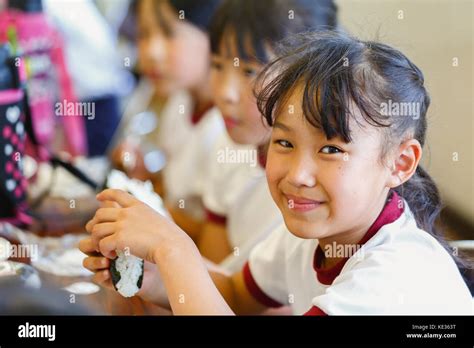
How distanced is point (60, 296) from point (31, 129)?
347 mm

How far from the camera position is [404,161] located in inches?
39.8

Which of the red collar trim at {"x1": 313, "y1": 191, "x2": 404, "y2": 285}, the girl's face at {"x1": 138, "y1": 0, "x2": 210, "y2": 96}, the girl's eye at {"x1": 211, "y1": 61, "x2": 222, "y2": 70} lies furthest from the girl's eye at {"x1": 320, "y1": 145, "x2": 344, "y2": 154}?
the girl's face at {"x1": 138, "y1": 0, "x2": 210, "y2": 96}

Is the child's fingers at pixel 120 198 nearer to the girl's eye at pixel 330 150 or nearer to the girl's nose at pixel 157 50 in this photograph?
the girl's eye at pixel 330 150

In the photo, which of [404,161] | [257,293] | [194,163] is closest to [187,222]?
[194,163]

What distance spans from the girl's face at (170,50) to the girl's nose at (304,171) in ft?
1.72

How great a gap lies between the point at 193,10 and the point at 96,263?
57 cm

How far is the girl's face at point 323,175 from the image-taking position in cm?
97

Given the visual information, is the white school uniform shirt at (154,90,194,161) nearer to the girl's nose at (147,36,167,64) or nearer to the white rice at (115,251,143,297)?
the girl's nose at (147,36,167,64)

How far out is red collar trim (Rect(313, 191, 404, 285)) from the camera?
3.31 feet

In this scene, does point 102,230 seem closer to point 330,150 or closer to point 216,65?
point 330,150

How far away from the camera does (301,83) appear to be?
3.23 feet

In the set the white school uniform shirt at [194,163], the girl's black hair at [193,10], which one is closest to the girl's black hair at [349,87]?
the girl's black hair at [193,10]

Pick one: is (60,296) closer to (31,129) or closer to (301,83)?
(31,129)

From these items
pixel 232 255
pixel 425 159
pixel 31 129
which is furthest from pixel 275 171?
pixel 31 129
